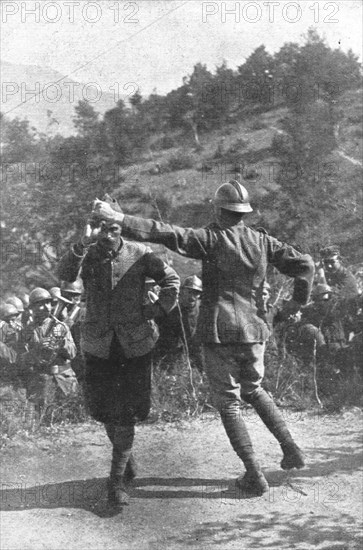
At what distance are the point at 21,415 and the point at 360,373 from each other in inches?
139

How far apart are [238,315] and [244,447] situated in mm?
829

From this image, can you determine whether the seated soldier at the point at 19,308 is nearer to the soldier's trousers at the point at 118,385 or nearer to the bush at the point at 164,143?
the soldier's trousers at the point at 118,385

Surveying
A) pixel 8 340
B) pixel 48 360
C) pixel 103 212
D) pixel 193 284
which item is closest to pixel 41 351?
pixel 48 360

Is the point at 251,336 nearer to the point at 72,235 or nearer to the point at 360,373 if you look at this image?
the point at 360,373

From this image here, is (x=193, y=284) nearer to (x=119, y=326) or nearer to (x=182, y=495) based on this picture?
(x=119, y=326)

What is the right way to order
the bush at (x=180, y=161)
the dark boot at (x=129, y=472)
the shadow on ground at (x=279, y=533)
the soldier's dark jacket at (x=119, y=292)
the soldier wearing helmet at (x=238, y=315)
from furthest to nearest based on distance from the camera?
1. the bush at (x=180, y=161)
2. the dark boot at (x=129, y=472)
3. the soldier's dark jacket at (x=119, y=292)
4. the soldier wearing helmet at (x=238, y=315)
5. the shadow on ground at (x=279, y=533)

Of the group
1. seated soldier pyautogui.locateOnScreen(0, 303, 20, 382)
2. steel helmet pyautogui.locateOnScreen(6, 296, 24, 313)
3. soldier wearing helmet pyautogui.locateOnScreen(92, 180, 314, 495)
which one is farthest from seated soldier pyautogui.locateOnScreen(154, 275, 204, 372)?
soldier wearing helmet pyautogui.locateOnScreen(92, 180, 314, 495)

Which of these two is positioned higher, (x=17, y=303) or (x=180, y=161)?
(x=180, y=161)

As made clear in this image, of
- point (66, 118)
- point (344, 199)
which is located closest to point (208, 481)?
point (66, 118)

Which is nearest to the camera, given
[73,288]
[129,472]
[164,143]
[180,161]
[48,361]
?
[129,472]

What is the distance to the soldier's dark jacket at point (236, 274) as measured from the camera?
4297mm

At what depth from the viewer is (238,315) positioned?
434cm

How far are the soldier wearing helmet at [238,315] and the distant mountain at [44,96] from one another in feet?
10.3

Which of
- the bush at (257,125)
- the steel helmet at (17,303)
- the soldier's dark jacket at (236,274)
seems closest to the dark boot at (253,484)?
the soldier's dark jacket at (236,274)
